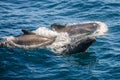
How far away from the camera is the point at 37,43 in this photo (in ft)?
64.4

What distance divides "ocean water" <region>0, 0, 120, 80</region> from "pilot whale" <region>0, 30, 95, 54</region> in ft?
Result: 1.37

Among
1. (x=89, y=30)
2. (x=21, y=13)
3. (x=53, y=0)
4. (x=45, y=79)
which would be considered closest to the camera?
(x=45, y=79)

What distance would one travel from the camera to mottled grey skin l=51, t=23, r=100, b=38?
69.1 feet

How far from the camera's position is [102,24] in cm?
2242

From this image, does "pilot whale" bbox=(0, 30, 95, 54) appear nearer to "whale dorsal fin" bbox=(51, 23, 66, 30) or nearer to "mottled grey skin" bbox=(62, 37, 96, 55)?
"mottled grey skin" bbox=(62, 37, 96, 55)

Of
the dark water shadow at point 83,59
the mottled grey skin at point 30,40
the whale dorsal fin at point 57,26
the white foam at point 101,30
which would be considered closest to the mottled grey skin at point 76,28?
the whale dorsal fin at point 57,26

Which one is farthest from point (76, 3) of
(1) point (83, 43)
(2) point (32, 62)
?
(2) point (32, 62)

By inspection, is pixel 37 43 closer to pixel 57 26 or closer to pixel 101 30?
pixel 57 26

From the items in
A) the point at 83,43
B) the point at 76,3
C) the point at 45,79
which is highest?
the point at 76,3

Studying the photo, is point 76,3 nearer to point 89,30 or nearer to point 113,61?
point 89,30

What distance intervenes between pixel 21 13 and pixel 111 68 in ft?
34.2

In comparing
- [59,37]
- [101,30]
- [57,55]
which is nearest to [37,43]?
[59,37]

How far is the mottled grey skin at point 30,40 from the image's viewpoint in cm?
1950

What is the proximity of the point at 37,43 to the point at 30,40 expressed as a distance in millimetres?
457
